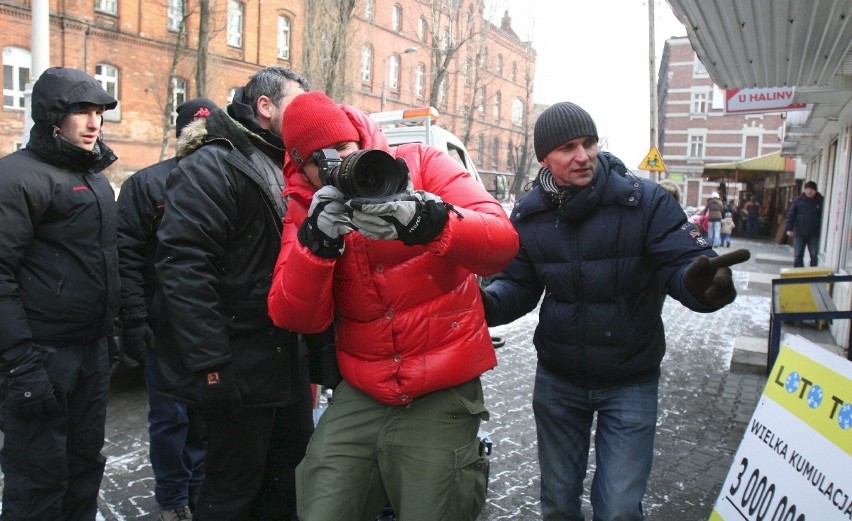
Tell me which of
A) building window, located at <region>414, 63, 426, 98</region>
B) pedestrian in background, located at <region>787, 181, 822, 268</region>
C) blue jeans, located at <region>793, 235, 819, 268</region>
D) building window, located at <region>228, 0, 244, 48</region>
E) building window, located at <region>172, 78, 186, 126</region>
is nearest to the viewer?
pedestrian in background, located at <region>787, 181, 822, 268</region>

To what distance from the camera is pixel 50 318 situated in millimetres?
2881

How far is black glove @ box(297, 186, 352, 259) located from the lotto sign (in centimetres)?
196

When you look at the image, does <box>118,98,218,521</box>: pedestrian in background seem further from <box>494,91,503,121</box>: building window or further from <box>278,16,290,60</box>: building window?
<box>494,91,503,121</box>: building window

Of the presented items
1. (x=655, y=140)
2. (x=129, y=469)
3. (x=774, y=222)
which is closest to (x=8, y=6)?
(x=655, y=140)

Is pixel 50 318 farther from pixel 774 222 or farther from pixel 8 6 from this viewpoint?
pixel 774 222

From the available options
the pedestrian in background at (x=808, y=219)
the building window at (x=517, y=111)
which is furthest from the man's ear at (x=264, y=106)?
the building window at (x=517, y=111)

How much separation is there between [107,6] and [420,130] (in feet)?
79.1

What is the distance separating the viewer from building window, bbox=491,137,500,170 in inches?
2090

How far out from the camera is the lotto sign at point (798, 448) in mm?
2363

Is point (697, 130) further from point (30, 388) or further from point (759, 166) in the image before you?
point (30, 388)

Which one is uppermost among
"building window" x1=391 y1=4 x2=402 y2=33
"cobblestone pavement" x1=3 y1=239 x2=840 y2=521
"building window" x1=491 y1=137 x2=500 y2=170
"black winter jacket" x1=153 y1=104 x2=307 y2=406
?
"building window" x1=391 y1=4 x2=402 y2=33

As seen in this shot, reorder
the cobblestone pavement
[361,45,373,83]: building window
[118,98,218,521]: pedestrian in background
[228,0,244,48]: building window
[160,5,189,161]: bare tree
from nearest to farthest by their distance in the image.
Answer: [118,98,218,521]: pedestrian in background
the cobblestone pavement
[160,5,189,161]: bare tree
[228,0,244,48]: building window
[361,45,373,83]: building window

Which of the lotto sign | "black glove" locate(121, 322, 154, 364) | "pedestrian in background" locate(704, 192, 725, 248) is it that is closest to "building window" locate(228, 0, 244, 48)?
"pedestrian in background" locate(704, 192, 725, 248)

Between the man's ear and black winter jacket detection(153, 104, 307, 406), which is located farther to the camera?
the man's ear
